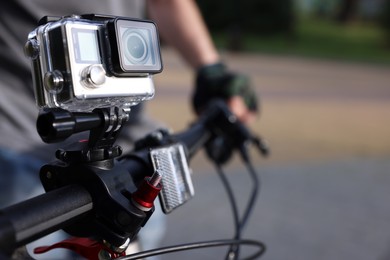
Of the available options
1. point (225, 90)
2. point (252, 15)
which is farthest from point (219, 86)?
point (252, 15)

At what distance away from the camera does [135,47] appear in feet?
2.93

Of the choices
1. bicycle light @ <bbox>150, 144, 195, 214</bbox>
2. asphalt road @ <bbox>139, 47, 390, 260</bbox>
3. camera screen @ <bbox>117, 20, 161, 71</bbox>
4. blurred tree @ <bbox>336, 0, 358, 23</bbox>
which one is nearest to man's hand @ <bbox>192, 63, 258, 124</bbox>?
bicycle light @ <bbox>150, 144, 195, 214</bbox>

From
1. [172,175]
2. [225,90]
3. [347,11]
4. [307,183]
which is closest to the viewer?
[172,175]

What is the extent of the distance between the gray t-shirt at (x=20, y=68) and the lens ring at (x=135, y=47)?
0.77 meters

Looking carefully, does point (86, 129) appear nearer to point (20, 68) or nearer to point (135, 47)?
point (135, 47)

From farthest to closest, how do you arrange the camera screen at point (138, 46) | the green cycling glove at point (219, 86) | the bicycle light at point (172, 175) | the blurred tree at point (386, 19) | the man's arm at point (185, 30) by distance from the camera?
1. the blurred tree at point (386, 19)
2. the man's arm at point (185, 30)
3. the green cycling glove at point (219, 86)
4. the bicycle light at point (172, 175)
5. the camera screen at point (138, 46)

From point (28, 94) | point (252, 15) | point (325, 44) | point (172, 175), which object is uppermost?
point (28, 94)

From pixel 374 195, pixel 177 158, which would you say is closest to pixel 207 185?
pixel 374 195

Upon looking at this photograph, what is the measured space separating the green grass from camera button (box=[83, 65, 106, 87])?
1913cm

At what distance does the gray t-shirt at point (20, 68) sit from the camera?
1.61 meters

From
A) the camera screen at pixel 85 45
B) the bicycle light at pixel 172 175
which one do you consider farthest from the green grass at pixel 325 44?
the camera screen at pixel 85 45

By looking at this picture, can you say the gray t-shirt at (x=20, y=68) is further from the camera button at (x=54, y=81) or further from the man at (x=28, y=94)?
the camera button at (x=54, y=81)

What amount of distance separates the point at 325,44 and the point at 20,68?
24750 mm

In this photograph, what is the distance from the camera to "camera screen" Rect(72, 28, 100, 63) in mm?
813
